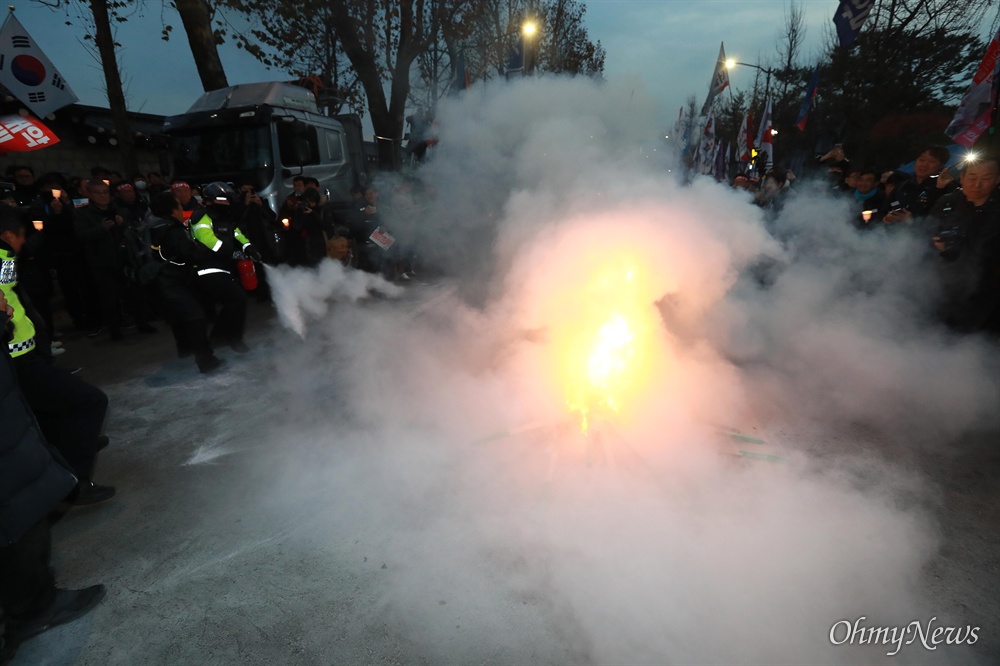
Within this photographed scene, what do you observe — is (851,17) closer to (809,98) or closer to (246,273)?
(809,98)

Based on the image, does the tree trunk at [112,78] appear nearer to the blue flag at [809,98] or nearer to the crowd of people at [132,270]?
the crowd of people at [132,270]

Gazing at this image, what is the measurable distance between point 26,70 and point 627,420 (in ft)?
28.0

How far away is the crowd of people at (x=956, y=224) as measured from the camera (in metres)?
4.34

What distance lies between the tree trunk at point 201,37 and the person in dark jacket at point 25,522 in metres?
12.7

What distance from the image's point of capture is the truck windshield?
9250 millimetres

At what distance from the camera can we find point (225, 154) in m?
9.41

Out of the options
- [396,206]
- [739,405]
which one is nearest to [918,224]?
[739,405]

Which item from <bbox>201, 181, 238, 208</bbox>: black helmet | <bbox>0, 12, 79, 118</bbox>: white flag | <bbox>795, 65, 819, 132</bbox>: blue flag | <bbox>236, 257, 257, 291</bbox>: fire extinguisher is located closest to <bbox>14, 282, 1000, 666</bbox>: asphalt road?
<bbox>236, 257, 257, 291</bbox>: fire extinguisher

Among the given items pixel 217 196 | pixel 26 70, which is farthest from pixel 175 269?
pixel 26 70

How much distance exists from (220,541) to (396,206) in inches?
274

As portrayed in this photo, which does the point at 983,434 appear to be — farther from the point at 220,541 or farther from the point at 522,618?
the point at 220,541

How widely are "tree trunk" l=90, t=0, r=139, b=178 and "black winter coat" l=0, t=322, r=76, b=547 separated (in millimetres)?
9789

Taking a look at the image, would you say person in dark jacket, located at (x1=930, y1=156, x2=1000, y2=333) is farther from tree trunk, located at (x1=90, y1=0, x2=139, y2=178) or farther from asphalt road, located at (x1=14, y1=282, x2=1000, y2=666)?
tree trunk, located at (x1=90, y1=0, x2=139, y2=178)

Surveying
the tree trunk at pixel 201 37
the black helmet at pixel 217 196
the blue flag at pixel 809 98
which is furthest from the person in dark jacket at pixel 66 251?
the blue flag at pixel 809 98
